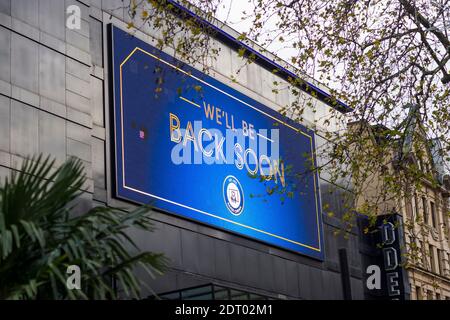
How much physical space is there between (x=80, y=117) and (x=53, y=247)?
571 inches

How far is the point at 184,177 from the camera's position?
1284 inches

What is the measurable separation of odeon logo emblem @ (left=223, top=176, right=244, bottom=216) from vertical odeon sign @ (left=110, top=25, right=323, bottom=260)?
1.3 inches

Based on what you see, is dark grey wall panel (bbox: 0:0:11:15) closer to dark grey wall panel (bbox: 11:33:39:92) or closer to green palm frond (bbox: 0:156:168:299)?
dark grey wall panel (bbox: 11:33:39:92)

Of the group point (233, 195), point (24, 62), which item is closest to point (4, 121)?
point (24, 62)

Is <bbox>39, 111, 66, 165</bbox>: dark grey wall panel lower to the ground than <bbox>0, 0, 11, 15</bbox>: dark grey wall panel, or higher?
lower

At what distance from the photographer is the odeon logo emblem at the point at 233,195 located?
Result: 3478cm

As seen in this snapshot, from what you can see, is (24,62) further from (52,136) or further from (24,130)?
(52,136)

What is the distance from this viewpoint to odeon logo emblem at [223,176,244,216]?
114 ft

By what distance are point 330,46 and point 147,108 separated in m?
13.8

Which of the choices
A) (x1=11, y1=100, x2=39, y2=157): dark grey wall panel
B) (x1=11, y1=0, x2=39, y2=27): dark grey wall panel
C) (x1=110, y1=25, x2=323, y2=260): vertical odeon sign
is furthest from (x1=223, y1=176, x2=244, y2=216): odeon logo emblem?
(x1=11, y1=0, x2=39, y2=27): dark grey wall panel

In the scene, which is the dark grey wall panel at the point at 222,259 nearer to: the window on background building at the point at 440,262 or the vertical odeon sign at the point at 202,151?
the vertical odeon sign at the point at 202,151

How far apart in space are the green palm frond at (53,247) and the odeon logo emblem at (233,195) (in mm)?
18590
